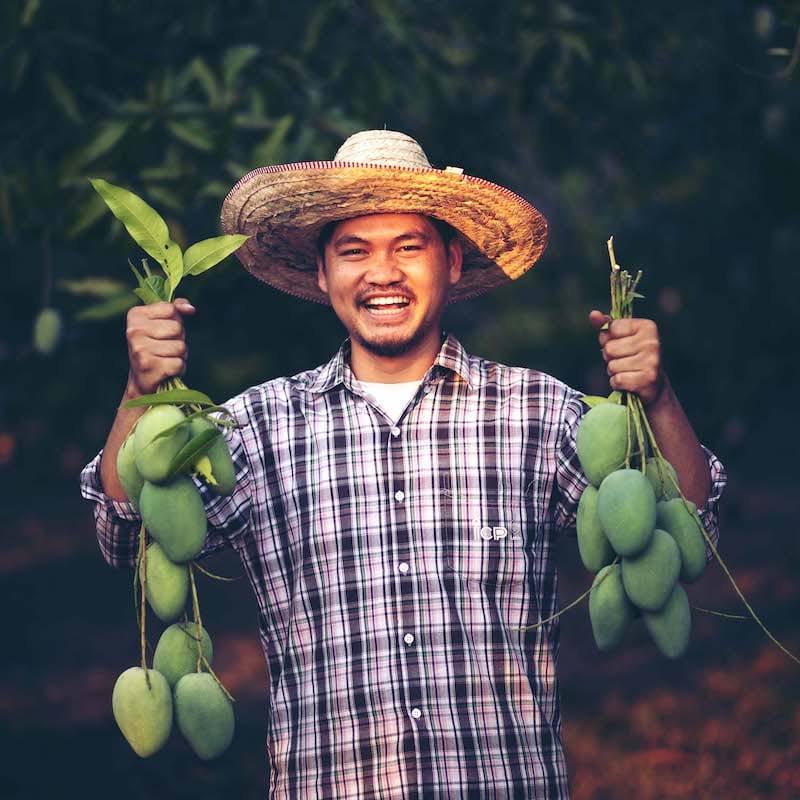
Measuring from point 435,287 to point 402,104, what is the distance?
1824 millimetres

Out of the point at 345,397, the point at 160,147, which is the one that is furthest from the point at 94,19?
the point at 345,397

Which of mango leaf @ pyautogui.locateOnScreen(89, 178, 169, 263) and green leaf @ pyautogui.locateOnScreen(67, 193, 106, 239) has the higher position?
green leaf @ pyautogui.locateOnScreen(67, 193, 106, 239)

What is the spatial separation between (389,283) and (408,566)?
1.64ft

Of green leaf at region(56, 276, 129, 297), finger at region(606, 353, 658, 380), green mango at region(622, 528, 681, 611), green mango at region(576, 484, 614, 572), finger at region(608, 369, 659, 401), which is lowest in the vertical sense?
green mango at region(622, 528, 681, 611)

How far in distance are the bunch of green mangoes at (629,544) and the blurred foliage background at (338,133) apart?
4.19ft

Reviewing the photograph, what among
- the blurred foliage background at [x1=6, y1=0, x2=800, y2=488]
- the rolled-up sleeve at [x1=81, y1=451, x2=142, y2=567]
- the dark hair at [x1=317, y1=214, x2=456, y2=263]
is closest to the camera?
the rolled-up sleeve at [x1=81, y1=451, x2=142, y2=567]

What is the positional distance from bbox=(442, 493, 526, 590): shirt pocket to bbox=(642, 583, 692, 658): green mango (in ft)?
1.07

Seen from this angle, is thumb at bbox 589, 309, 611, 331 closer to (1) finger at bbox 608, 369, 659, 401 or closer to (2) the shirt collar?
(1) finger at bbox 608, 369, 659, 401

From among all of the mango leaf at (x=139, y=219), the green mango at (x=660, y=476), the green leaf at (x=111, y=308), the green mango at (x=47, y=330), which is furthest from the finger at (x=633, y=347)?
the green mango at (x=47, y=330)

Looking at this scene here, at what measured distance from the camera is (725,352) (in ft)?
17.3

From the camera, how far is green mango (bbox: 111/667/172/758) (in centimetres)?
207

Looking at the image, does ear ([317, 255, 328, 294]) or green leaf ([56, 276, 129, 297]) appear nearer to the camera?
ear ([317, 255, 328, 294])

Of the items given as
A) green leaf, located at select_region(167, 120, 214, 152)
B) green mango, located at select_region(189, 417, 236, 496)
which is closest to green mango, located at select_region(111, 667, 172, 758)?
green mango, located at select_region(189, 417, 236, 496)

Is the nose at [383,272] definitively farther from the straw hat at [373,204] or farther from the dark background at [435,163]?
the dark background at [435,163]
